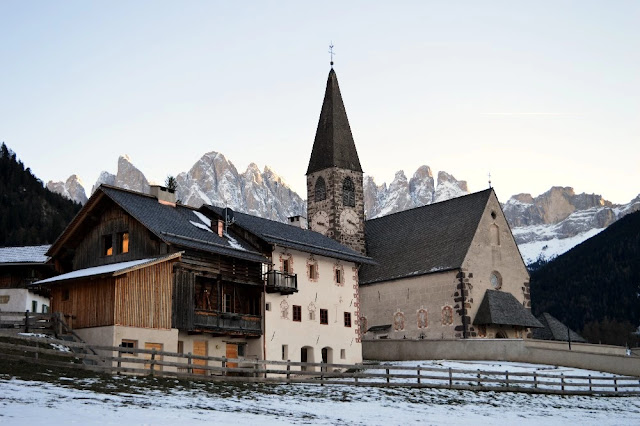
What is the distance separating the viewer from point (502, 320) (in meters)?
61.7

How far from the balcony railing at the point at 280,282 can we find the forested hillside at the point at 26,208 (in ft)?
249

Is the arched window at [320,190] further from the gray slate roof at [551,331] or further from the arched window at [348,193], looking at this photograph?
the gray slate roof at [551,331]

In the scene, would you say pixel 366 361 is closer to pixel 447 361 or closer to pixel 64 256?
pixel 447 361

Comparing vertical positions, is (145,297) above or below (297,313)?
above

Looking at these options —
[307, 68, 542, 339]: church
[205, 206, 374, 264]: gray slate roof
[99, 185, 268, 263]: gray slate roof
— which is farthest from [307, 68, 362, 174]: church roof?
[99, 185, 268, 263]: gray slate roof

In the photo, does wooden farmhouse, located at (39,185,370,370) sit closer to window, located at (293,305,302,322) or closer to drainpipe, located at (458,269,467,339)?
window, located at (293,305,302,322)

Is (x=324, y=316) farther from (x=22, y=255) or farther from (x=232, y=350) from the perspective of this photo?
(x=22, y=255)

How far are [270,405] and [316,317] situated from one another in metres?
23.7

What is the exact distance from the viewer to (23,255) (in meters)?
65.6

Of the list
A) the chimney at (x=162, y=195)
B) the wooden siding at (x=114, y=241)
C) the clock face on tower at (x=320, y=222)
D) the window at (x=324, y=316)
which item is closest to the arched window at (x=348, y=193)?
the clock face on tower at (x=320, y=222)

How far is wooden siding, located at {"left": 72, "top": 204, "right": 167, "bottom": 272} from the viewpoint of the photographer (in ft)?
146

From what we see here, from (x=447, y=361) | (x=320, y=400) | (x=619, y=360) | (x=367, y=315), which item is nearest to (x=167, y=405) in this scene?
(x=320, y=400)

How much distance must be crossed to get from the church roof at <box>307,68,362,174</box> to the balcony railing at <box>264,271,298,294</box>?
2692cm

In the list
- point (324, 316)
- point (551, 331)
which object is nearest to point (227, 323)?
point (324, 316)
